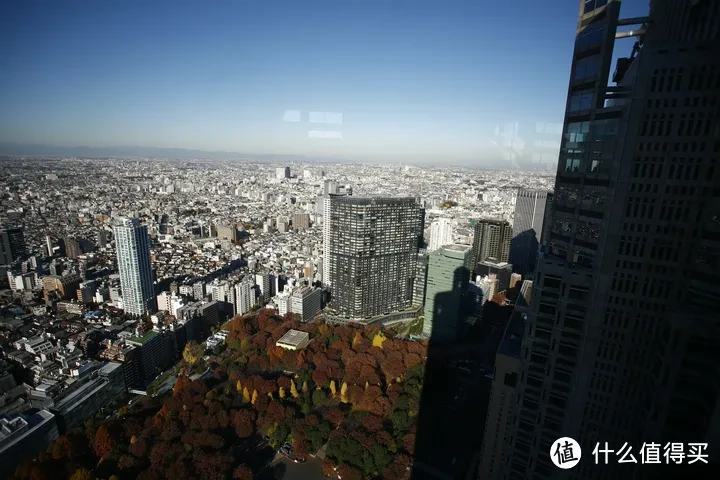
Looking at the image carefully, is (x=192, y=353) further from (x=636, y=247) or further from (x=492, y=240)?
(x=492, y=240)

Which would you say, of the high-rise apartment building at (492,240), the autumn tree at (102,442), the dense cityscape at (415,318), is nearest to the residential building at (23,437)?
the dense cityscape at (415,318)

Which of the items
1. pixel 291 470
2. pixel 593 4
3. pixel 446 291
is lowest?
pixel 291 470

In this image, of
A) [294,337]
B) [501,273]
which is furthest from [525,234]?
[294,337]

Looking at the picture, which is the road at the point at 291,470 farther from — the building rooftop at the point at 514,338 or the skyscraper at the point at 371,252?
the skyscraper at the point at 371,252

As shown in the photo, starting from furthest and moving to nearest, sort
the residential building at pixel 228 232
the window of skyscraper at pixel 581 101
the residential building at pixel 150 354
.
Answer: the residential building at pixel 228 232 → the residential building at pixel 150 354 → the window of skyscraper at pixel 581 101

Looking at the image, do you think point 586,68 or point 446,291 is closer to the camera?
point 586,68

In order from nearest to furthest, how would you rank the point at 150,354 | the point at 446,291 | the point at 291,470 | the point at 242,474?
the point at 242,474 → the point at 291,470 → the point at 150,354 → the point at 446,291

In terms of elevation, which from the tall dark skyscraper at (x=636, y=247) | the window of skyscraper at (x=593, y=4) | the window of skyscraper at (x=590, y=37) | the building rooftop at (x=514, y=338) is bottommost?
the building rooftop at (x=514, y=338)
